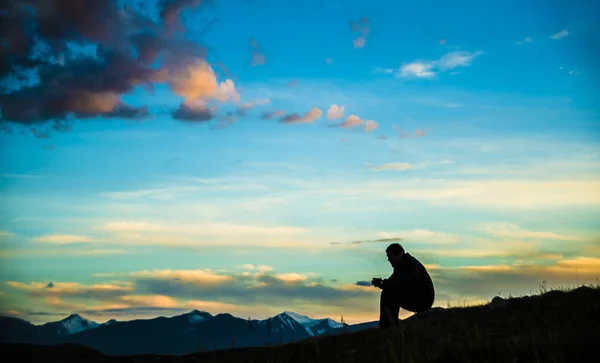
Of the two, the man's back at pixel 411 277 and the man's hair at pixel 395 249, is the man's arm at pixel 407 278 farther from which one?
the man's hair at pixel 395 249

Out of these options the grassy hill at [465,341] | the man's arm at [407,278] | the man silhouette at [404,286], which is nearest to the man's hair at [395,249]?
the man silhouette at [404,286]

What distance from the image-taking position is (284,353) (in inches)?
465

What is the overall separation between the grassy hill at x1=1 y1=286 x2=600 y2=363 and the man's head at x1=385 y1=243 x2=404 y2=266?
141 centimetres

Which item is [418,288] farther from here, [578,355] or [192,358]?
[578,355]

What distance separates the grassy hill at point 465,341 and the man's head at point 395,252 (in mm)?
1410

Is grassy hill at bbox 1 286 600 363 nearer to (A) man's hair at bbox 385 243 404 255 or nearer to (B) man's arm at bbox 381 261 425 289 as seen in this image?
(B) man's arm at bbox 381 261 425 289

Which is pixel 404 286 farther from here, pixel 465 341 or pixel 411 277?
pixel 465 341

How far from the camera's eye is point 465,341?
9758mm

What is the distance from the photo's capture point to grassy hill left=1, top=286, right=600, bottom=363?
28.0 ft

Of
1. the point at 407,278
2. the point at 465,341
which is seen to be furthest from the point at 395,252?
the point at 465,341

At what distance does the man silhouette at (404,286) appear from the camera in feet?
47.0

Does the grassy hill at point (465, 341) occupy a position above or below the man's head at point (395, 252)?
below

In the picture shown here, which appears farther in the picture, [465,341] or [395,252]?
[395,252]

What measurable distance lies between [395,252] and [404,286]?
81 cm
